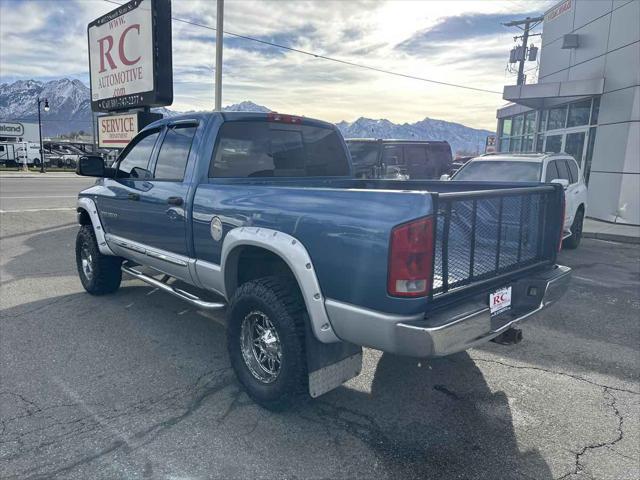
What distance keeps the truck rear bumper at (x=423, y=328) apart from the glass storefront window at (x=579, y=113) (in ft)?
45.9

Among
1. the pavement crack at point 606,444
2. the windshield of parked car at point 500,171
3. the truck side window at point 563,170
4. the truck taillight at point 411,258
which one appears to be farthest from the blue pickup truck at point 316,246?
the truck side window at point 563,170

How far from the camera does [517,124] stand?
2069 cm

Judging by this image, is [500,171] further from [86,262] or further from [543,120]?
[543,120]

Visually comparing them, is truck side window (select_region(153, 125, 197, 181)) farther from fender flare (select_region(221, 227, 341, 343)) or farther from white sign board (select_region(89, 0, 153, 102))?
white sign board (select_region(89, 0, 153, 102))

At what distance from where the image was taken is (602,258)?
326 inches

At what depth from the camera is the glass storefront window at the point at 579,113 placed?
1420cm

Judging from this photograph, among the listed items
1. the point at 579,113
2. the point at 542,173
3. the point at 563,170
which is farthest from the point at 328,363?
the point at 579,113

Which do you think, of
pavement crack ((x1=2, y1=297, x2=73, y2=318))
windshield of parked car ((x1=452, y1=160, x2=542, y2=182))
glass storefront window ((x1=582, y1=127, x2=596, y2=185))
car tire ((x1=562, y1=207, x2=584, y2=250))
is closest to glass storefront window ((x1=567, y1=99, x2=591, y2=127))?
glass storefront window ((x1=582, y1=127, x2=596, y2=185))

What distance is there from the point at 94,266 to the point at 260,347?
3063 mm

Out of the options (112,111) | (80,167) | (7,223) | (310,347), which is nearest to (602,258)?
(310,347)

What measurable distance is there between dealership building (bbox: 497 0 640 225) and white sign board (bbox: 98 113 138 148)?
11302mm

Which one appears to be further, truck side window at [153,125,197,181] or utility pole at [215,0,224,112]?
utility pole at [215,0,224,112]

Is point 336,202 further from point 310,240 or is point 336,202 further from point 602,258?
point 602,258

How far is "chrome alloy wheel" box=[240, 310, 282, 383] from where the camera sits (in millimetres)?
3079
